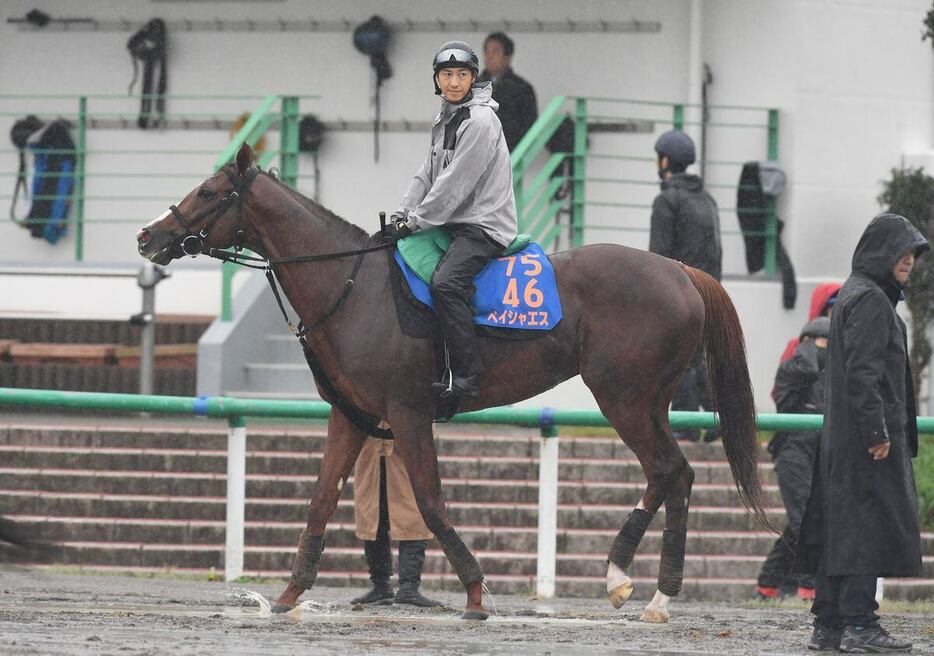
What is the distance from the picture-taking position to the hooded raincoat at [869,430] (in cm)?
757

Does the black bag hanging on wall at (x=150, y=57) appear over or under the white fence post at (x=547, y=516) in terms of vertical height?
over

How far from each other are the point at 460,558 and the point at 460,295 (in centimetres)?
127

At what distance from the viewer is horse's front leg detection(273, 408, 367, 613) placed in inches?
345

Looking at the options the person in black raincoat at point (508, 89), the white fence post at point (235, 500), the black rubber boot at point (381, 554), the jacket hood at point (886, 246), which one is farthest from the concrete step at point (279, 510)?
the person in black raincoat at point (508, 89)

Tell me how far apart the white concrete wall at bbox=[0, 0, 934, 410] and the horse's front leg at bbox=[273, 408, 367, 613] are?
710 centimetres

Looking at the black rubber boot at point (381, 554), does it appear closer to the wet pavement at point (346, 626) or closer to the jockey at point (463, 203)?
the wet pavement at point (346, 626)

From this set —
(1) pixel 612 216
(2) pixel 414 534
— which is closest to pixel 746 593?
(2) pixel 414 534

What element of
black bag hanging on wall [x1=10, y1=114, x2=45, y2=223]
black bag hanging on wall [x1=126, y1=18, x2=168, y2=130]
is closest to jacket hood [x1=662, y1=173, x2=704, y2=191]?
black bag hanging on wall [x1=126, y1=18, x2=168, y2=130]

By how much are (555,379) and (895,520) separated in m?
2.00

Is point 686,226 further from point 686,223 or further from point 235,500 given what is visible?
point 235,500

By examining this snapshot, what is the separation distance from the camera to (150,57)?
1762cm

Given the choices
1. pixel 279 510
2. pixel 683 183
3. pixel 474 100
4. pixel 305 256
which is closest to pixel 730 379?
pixel 474 100

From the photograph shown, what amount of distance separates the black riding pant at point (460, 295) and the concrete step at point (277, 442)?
3802mm

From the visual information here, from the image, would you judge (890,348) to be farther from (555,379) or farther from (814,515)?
(555,379)
